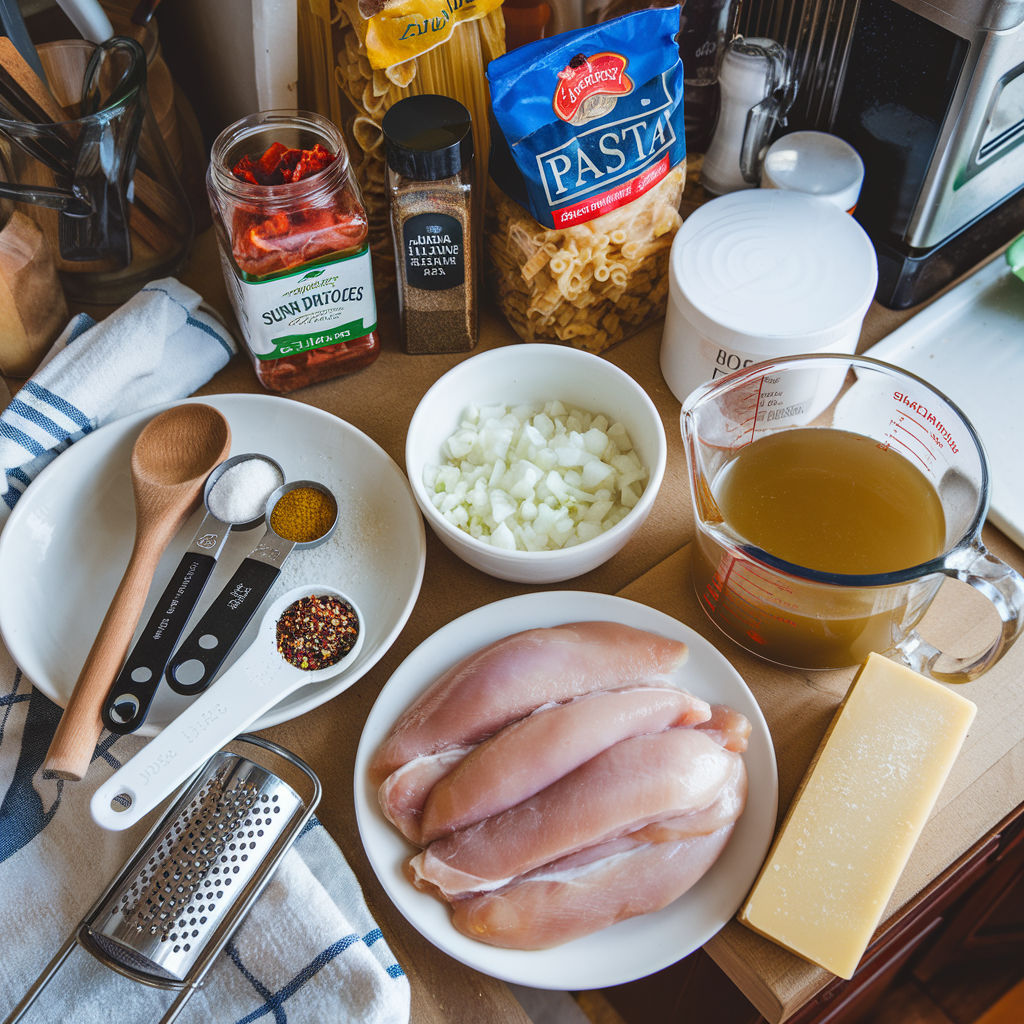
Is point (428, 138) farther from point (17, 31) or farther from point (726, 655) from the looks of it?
point (726, 655)

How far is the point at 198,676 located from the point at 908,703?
22.9 inches

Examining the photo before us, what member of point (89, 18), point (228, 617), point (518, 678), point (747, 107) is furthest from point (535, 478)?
point (89, 18)

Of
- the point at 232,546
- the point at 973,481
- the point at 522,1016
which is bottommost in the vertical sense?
the point at 522,1016

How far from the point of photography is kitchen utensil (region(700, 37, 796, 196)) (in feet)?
3.13

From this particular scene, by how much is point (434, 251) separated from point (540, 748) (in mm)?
502

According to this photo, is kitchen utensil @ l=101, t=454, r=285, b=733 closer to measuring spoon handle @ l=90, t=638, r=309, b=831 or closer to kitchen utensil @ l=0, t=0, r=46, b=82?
measuring spoon handle @ l=90, t=638, r=309, b=831

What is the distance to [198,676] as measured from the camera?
743 mm

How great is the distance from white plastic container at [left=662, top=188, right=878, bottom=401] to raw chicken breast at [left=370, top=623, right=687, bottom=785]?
310 millimetres

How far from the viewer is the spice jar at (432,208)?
0.80m

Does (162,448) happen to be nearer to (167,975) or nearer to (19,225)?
(19,225)

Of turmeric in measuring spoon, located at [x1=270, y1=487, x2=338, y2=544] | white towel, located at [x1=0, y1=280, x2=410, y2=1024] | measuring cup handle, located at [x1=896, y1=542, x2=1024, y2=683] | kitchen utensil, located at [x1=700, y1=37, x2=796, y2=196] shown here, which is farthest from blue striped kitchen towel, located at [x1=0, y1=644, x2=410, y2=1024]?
kitchen utensil, located at [x1=700, y1=37, x2=796, y2=196]

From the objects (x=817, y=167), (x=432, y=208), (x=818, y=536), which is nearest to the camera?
(x=818, y=536)

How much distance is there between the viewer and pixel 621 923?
2.16 feet

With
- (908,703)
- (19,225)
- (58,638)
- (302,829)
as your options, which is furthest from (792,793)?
(19,225)
